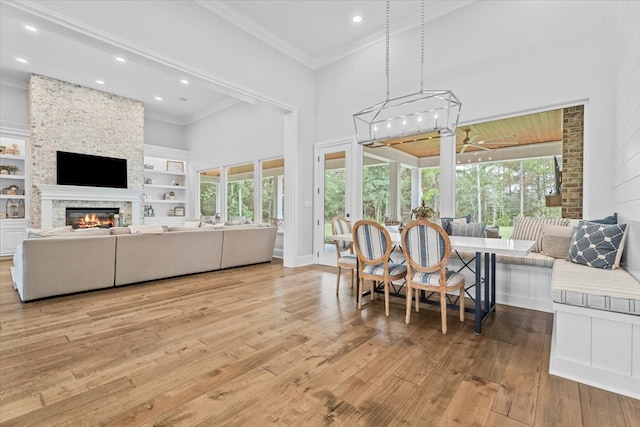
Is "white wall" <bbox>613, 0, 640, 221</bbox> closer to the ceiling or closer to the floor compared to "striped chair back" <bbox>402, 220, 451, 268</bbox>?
closer to the ceiling

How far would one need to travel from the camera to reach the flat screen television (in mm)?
6613

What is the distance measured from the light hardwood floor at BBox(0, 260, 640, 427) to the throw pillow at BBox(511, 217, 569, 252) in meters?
0.89

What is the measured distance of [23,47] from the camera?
527 centimetres

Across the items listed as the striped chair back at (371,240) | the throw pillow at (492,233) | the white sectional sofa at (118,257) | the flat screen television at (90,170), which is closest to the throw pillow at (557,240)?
the throw pillow at (492,233)

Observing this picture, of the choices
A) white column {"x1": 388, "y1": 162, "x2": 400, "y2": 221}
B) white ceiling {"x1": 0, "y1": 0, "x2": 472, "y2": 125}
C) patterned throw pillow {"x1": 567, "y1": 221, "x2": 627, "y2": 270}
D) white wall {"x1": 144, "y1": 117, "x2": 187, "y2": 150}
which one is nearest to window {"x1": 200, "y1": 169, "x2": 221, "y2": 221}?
white wall {"x1": 144, "y1": 117, "x2": 187, "y2": 150}

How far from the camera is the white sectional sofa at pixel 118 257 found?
3367mm

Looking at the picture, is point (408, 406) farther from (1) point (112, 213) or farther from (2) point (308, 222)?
(1) point (112, 213)

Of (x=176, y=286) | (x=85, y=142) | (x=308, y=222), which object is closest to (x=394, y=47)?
(x=308, y=222)

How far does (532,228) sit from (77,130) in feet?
29.6

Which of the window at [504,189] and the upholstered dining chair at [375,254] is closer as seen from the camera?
the upholstered dining chair at [375,254]

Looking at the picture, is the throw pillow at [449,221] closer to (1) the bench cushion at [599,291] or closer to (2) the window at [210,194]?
(1) the bench cushion at [599,291]

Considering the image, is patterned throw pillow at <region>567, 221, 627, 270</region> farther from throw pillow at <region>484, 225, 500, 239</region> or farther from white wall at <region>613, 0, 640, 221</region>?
throw pillow at <region>484, 225, 500, 239</region>

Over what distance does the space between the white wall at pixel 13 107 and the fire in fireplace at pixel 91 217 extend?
2.18 meters

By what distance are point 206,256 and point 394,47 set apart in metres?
4.59
